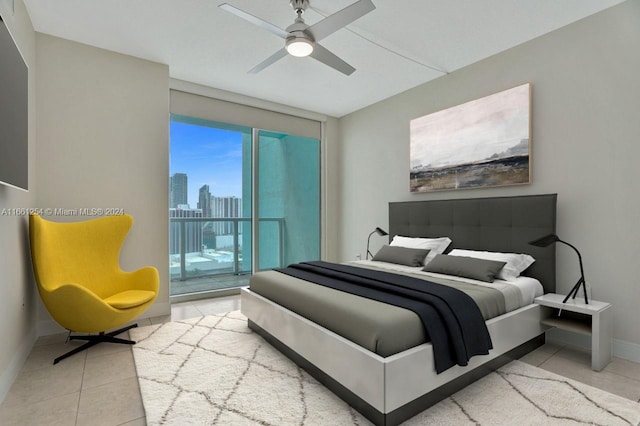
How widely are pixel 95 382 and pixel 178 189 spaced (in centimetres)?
266

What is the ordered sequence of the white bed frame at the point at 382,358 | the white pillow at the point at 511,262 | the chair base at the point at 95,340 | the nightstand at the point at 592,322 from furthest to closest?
1. the white pillow at the point at 511,262
2. the chair base at the point at 95,340
3. the nightstand at the point at 592,322
4. the white bed frame at the point at 382,358

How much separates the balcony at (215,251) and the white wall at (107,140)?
2.73 feet

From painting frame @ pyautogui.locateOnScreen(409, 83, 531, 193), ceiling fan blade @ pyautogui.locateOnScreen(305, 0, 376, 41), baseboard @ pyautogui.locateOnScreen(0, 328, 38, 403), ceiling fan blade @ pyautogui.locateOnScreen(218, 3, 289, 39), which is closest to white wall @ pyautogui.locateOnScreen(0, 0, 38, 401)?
baseboard @ pyautogui.locateOnScreen(0, 328, 38, 403)

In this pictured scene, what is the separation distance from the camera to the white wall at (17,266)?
2166 millimetres

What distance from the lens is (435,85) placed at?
405cm

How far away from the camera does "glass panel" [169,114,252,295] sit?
14.6 ft

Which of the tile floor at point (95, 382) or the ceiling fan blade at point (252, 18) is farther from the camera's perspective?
the ceiling fan blade at point (252, 18)

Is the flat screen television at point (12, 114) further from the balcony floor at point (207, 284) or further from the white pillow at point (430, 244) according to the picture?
the white pillow at point (430, 244)

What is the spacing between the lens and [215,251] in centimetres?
491

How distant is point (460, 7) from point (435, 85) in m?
1.45

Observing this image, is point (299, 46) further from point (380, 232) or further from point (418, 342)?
point (380, 232)

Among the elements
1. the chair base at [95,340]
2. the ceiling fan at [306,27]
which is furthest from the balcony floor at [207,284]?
the ceiling fan at [306,27]

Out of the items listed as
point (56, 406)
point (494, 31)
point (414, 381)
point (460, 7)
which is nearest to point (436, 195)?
point (494, 31)

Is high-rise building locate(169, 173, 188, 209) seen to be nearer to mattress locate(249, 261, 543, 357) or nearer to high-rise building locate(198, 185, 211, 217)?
high-rise building locate(198, 185, 211, 217)
